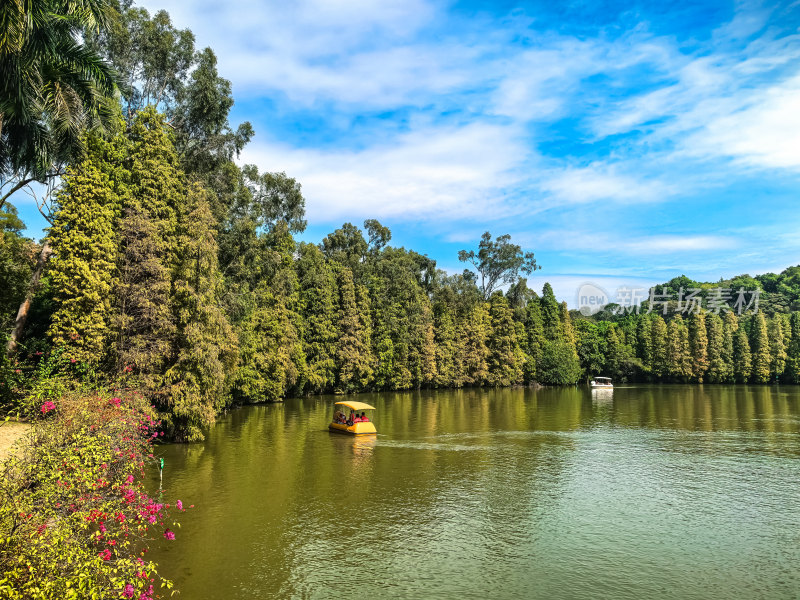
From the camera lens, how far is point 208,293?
98.6ft

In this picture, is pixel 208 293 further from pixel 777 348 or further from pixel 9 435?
pixel 777 348

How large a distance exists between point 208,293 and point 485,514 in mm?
19675

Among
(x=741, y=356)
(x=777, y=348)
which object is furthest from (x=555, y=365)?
(x=777, y=348)

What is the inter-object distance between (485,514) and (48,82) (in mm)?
23692

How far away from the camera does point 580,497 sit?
20.7 meters

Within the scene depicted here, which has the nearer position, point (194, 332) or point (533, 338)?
point (194, 332)

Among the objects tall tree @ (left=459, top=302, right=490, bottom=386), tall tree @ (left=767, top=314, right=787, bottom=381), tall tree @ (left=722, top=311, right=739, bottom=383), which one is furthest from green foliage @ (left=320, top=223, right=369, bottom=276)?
tall tree @ (left=767, top=314, right=787, bottom=381)

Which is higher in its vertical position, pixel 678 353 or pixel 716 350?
pixel 716 350

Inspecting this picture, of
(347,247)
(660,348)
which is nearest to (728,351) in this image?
(660,348)

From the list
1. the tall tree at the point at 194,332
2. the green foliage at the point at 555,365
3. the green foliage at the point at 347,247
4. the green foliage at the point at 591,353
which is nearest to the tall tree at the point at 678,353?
the green foliage at the point at 591,353

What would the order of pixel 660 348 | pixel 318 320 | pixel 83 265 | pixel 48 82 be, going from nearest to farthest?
pixel 48 82, pixel 83 265, pixel 318 320, pixel 660 348

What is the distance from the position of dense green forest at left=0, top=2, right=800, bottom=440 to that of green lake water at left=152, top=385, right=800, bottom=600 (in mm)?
6440

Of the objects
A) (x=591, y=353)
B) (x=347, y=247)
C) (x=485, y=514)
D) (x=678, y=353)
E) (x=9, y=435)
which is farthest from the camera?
(x=591, y=353)

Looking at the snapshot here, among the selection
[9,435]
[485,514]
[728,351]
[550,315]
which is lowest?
[485,514]
